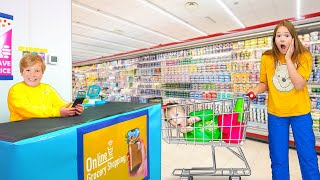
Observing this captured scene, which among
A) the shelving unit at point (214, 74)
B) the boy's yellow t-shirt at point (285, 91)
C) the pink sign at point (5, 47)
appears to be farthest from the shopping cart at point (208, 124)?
the shelving unit at point (214, 74)

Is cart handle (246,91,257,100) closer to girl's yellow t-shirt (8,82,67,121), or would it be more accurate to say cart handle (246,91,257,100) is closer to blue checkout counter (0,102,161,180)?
blue checkout counter (0,102,161,180)

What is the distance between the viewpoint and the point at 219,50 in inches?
242

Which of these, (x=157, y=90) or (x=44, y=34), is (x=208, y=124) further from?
(x=157, y=90)

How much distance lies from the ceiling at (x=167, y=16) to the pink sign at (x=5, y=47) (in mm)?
2730

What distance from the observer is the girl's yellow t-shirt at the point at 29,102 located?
4.97 ft

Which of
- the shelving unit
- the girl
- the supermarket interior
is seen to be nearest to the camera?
the supermarket interior

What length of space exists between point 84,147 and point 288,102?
1769 mm

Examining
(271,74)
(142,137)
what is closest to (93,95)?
(142,137)

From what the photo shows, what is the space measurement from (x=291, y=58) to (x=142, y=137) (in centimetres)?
151

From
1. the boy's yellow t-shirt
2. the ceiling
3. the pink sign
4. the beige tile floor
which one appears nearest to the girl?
the boy's yellow t-shirt

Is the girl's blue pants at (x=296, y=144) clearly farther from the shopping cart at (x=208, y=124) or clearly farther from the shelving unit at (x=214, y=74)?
the shelving unit at (x=214, y=74)

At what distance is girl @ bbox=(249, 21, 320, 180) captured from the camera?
6.57 ft

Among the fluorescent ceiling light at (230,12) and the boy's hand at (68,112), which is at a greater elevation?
the fluorescent ceiling light at (230,12)

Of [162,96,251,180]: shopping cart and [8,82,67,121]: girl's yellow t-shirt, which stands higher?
[8,82,67,121]: girl's yellow t-shirt
